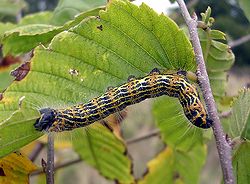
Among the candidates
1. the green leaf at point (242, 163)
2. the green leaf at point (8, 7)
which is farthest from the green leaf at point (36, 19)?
the green leaf at point (242, 163)

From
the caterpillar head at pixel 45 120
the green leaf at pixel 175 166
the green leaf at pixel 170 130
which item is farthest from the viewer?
the green leaf at pixel 175 166

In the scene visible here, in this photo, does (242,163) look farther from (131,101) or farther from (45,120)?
(45,120)

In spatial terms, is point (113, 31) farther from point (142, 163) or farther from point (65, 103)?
point (142, 163)

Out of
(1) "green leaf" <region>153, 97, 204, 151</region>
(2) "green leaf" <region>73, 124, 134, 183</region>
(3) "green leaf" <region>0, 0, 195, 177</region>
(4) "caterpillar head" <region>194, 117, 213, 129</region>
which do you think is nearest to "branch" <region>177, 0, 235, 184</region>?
(3) "green leaf" <region>0, 0, 195, 177</region>

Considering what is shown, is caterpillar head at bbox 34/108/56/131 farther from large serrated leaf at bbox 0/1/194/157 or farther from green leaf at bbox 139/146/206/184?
green leaf at bbox 139/146/206/184

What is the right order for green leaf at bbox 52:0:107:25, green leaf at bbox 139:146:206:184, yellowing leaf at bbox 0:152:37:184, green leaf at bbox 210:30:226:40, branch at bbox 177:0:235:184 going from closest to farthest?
branch at bbox 177:0:235:184, yellowing leaf at bbox 0:152:37:184, green leaf at bbox 210:30:226:40, green leaf at bbox 52:0:107:25, green leaf at bbox 139:146:206:184

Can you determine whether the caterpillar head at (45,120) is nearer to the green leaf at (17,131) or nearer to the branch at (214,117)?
the green leaf at (17,131)

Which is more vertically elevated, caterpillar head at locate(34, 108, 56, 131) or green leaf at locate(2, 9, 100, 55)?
green leaf at locate(2, 9, 100, 55)
